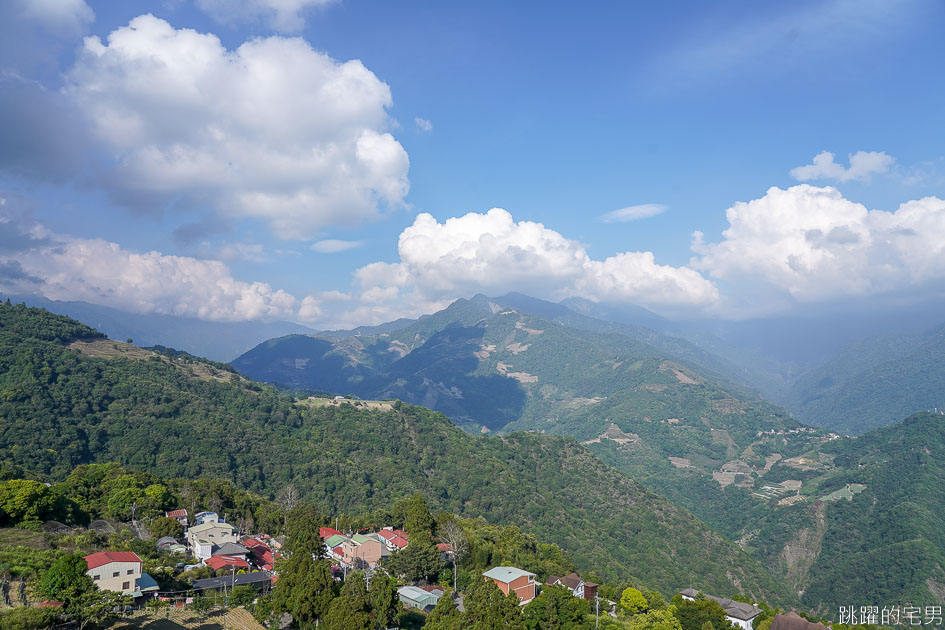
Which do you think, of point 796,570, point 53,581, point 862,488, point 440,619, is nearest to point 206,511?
point 53,581

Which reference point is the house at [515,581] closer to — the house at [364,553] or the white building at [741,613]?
the house at [364,553]

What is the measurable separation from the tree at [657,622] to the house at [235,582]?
25.4m

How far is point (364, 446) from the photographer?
102312mm

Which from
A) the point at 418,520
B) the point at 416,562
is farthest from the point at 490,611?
the point at 418,520

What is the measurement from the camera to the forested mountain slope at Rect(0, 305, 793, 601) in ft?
255

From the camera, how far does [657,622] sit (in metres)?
35.2

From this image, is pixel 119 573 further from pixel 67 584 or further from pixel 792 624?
pixel 792 624

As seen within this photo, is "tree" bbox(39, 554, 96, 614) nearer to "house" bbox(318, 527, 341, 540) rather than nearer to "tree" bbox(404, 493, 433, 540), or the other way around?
"house" bbox(318, 527, 341, 540)

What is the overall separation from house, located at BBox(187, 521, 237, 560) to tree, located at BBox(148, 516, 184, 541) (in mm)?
826

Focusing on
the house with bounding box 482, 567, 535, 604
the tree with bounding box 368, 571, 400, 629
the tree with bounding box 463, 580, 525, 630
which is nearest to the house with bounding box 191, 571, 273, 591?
the tree with bounding box 368, 571, 400, 629

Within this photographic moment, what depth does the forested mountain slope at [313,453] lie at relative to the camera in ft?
255

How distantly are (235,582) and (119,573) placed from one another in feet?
23.0

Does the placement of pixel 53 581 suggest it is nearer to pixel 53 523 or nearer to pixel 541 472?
pixel 53 523

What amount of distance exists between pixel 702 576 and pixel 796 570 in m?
45.4
